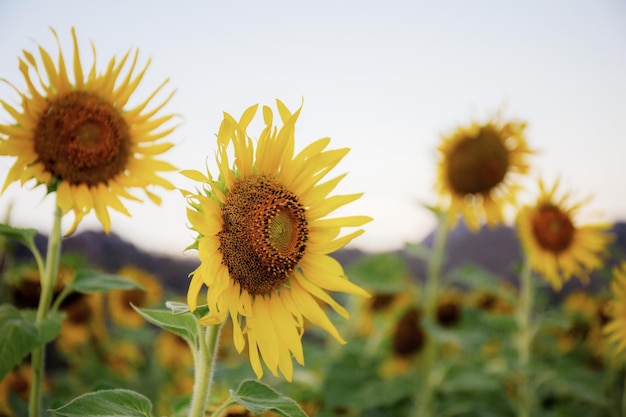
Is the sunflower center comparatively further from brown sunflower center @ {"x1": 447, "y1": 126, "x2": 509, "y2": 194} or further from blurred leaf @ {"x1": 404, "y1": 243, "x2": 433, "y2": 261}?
blurred leaf @ {"x1": 404, "y1": 243, "x2": 433, "y2": 261}

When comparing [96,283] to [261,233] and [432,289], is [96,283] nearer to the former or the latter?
[261,233]

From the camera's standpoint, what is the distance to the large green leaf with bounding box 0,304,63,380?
153 centimetres

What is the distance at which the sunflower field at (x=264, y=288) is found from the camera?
4.33 feet


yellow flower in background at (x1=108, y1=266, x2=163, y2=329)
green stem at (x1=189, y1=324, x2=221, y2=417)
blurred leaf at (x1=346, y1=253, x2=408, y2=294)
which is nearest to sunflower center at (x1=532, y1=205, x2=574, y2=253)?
blurred leaf at (x1=346, y1=253, x2=408, y2=294)

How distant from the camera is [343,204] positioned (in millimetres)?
1406

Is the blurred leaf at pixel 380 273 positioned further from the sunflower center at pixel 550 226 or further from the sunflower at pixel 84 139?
the sunflower at pixel 84 139

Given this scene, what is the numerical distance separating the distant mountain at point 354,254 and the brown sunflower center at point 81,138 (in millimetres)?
2568

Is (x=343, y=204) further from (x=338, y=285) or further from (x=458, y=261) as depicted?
(x=458, y=261)

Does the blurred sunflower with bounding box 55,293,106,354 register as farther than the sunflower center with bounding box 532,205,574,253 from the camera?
Yes

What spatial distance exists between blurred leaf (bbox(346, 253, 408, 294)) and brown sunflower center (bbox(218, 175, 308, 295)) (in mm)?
2370

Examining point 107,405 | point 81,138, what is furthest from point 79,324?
point 107,405

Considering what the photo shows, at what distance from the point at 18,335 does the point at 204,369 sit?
0.65m

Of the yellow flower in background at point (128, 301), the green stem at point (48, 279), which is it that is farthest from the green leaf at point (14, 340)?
the yellow flower in background at point (128, 301)

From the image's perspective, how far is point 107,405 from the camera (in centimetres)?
125
